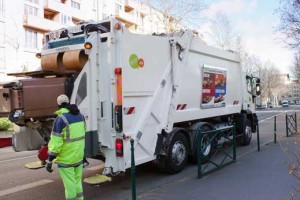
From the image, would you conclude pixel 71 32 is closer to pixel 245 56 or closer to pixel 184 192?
pixel 184 192

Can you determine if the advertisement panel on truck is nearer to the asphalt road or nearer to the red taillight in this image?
the asphalt road

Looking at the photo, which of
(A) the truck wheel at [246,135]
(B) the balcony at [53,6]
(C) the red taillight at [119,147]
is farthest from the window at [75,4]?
(C) the red taillight at [119,147]

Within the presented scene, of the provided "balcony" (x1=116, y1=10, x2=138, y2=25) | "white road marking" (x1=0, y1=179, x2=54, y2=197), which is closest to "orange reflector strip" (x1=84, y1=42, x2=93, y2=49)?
"white road marking" (x1=0, y1=179, x2=54, y2=197)

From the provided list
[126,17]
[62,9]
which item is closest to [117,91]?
[62,9]

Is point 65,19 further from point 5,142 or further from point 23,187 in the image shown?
point 23,187

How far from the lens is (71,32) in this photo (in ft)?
21.2

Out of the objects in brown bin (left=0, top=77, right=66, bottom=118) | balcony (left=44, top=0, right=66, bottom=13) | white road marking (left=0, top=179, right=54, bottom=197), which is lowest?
white road marking (left=0, top=179, right=54, bottom=197)

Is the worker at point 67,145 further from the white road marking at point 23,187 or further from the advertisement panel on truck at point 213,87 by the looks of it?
the advertisement panel on truck at point 213,87

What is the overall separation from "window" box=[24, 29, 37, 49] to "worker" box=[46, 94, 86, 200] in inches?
1152

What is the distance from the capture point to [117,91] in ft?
19.0

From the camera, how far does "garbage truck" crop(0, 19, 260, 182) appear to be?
5.77m

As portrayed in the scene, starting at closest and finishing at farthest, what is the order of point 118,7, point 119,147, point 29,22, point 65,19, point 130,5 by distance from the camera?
point 119,147 < point 29,22 < point 65,19 < point 118,7 < point 130,5

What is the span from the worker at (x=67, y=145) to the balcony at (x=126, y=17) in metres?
44.2

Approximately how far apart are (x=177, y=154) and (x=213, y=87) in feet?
8.64
